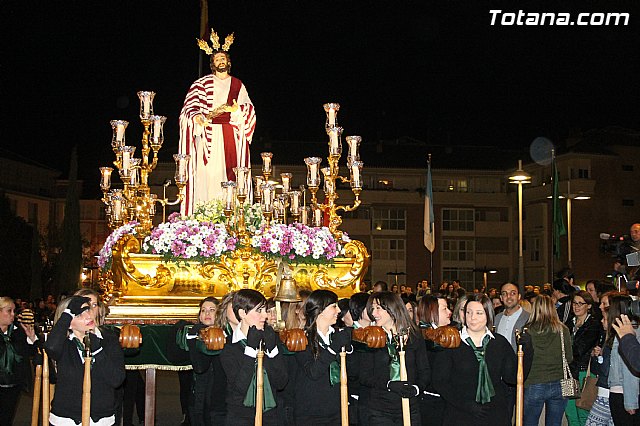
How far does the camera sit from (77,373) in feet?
23.6

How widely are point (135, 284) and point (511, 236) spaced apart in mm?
51294

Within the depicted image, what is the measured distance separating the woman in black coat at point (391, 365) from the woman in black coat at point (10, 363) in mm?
4410

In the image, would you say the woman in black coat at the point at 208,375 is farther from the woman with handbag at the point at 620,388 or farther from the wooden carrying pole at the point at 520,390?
the woman with handbag at the point at 620,388

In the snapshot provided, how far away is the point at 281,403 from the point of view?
7395 millimetres

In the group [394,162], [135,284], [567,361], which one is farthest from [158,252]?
[394,162]

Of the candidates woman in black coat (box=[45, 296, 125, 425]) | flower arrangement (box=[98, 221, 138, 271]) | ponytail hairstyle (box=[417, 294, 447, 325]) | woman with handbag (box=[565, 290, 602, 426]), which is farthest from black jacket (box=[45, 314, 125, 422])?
woman with handbag (box=[565, 290, 602, 426])

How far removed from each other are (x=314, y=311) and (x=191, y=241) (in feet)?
14.1

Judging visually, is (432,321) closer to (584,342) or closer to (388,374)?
(388,374)

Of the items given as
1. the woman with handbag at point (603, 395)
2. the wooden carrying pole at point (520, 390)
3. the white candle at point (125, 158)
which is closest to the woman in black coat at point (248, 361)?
the wooden carrying pole at point (520, 390)

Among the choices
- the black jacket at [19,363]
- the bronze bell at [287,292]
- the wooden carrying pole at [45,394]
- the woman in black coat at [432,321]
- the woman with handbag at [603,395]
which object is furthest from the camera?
the black jacket at [19,363]

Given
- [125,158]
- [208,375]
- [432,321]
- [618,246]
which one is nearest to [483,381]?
[432,321]

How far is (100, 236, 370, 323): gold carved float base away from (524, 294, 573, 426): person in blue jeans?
3.04m

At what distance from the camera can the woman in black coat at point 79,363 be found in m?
7.13

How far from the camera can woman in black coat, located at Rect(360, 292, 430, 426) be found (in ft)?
24.1
